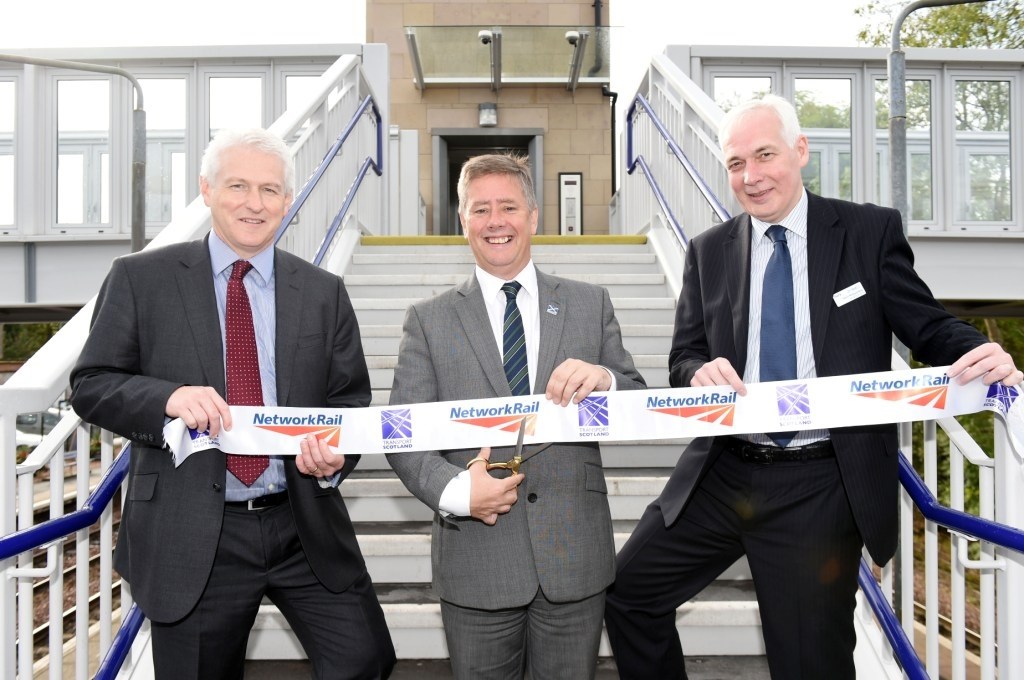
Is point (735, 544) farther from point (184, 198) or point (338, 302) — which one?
point (184, 198)

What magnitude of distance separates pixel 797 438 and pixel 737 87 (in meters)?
7.05

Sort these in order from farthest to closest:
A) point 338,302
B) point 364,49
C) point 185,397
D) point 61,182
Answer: point 61,182 < point 364,49 < point 338,302 < point 185,397

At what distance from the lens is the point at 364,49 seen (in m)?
7.76

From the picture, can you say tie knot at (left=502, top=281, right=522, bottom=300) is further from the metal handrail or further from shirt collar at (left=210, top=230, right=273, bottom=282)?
the metal handrail

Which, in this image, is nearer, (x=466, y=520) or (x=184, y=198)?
(x=466, y=520)

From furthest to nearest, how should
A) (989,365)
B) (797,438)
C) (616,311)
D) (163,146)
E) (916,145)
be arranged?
(163,146)
(916,145)
(616,311)
(797,438)
(989,365)

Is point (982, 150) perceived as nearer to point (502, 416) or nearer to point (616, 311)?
point (616, 311)

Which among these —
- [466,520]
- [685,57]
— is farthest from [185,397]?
[685,57]

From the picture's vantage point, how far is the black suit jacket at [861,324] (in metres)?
2.04

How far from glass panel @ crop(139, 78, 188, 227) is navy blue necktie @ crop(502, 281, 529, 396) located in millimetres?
7638

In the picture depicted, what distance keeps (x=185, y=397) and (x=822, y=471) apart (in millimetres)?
1582

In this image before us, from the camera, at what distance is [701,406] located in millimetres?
2156

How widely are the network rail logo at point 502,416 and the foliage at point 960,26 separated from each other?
14.5m

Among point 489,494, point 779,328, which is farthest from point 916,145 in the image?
point 489,494
